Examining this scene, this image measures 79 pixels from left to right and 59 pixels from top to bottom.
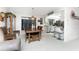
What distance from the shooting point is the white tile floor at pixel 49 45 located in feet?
5.23

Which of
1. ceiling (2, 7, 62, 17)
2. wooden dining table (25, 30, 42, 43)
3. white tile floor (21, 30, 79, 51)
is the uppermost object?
ceiling (2, 7, 62, 17)

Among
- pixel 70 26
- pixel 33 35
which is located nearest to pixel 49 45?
pixel 33 35

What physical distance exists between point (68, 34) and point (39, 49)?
416mm

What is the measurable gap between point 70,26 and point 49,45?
0.36 meters

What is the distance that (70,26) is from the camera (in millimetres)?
1589

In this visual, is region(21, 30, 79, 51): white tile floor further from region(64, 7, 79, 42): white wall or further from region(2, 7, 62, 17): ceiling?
region(2, 7, 62, 17): ceiling

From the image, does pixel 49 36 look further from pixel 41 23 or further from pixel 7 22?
pixel 7 22

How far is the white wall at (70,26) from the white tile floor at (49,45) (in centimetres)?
8

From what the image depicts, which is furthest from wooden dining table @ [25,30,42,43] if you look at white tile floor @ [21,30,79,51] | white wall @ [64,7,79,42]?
white wall @ [64,7,79,42]

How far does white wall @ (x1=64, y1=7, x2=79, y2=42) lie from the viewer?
1578 mm

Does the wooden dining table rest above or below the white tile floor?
above

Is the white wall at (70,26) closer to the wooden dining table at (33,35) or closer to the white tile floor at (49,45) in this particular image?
the white tile floor at (49,45)

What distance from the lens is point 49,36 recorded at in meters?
1.61

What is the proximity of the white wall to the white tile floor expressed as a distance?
0.25 feet
